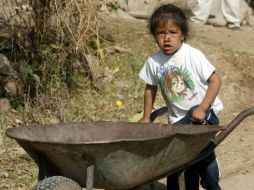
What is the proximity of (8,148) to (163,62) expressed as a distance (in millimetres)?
2054

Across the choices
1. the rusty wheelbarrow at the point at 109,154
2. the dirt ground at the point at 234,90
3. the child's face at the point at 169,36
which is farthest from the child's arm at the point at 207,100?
A: the dirt ground at the point at 234,90

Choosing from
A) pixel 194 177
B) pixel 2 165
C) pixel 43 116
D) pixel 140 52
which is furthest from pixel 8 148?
pixel 140 52

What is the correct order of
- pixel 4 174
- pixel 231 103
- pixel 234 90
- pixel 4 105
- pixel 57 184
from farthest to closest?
1. pixel 234 90
2. pixel 231 103
3. pixel 4 105
4. pixel 4 174
5. pixel 57 184

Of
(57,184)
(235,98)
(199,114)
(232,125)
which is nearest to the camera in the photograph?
(57,184)

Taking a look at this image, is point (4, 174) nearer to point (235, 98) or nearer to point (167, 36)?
point (167, 36)

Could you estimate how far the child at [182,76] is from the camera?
4.33 meters

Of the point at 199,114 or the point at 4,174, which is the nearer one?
the point at 199,114

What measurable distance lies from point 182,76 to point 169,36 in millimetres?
286

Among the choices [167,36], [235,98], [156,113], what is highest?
[167,36]

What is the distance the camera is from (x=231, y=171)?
19.5 feet

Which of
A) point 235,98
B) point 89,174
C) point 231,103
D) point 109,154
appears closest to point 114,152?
point 109,154

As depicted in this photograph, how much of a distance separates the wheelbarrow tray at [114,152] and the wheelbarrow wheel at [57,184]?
4.5 inches

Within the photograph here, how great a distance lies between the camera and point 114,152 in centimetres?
356

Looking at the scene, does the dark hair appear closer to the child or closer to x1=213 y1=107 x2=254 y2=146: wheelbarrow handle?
the child
